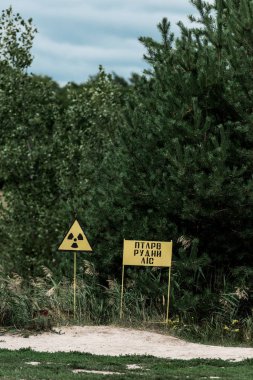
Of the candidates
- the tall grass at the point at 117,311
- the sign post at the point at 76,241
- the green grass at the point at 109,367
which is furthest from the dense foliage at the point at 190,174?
the green grass at the point at 109,367

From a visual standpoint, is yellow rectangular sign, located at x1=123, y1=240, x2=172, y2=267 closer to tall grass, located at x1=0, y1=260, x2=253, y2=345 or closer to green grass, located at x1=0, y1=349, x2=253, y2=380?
tall grass, located at x1=0, y1=260, x2=253, y2=345

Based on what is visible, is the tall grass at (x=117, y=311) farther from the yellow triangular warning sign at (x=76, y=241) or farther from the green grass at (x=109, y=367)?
the green grass at (x=109, y=367)

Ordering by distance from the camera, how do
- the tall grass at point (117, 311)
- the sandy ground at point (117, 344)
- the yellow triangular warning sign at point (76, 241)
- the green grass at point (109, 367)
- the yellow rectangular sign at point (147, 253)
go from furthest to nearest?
the yellow triangular warning sign at point (76, 241), the yellow rectangular sign at point (147, 253), the tall grass at point (117, 311), the sandy ground at point (117, 344), the green grass at point (109, 367)

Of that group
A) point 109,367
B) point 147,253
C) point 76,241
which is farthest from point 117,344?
point 76,241

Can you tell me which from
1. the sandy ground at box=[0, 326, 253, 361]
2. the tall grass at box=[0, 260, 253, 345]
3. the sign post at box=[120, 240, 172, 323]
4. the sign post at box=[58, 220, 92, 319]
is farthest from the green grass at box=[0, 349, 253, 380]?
the sign post at box=[58, 220, 92, 319]

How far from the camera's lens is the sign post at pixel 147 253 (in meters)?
16.5

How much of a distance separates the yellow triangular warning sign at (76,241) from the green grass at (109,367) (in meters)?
3.98

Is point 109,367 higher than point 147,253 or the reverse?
the reverse

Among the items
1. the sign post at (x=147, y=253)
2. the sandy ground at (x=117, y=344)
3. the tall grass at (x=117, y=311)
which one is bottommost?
the sandy ground at (x=117, y=344)

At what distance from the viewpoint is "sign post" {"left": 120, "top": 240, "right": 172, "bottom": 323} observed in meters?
16.5

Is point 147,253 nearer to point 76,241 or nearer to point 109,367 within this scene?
point 76,241

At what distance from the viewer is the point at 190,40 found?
59.5 feet

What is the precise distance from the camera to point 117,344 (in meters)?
14.3

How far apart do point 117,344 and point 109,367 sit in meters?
2.51
